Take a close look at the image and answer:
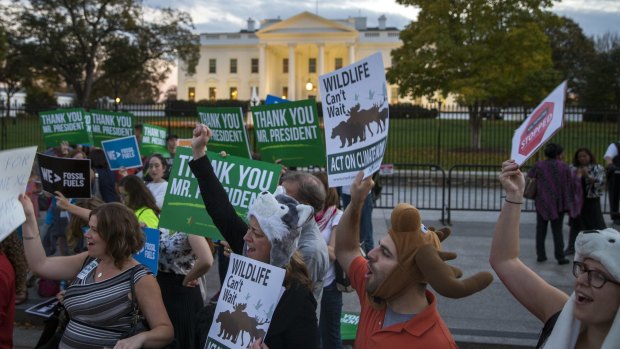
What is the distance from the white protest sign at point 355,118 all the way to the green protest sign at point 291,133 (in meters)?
2.53

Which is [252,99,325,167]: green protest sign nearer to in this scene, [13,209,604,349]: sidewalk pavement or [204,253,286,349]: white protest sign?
[13,209,604,349]: sidewalk pavement

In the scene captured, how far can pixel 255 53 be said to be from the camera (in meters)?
95.1

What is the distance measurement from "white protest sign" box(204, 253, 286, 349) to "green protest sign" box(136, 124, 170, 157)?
8170mm

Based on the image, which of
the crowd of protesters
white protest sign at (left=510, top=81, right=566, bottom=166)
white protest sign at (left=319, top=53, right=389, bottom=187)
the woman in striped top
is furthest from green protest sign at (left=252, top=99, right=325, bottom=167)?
the woman in striped top

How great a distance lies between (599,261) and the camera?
224 centimetres

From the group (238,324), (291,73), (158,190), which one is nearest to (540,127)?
(238,324)

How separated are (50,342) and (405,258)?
2.17 m

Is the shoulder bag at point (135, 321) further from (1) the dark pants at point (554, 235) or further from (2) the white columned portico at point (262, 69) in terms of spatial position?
(2) the white columned portico at point (262, 69)

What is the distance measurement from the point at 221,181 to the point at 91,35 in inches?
1499

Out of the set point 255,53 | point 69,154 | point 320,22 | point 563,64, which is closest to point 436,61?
point 69,154

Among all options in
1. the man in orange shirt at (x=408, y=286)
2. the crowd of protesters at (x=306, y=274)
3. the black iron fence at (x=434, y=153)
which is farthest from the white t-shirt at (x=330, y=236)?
the black iron fence at (x=434, y=153)

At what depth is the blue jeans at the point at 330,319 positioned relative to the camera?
501 centimetres

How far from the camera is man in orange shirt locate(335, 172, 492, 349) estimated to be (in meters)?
2.63

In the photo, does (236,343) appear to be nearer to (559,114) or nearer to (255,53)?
(559,114)
